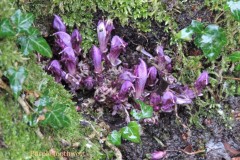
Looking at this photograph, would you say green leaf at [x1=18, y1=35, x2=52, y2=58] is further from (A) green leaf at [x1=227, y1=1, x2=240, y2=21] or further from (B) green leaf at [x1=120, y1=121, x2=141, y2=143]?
(A) green leaf at [x1=227, y1=1, x2=240, y2=21]

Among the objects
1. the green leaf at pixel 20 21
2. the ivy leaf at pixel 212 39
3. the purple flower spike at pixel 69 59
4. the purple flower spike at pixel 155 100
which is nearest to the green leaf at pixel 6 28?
the green leaf at pixel 20 21

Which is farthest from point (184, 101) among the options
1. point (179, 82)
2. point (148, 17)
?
point (148, 17)

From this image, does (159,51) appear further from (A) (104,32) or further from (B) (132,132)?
(B) (132,132)

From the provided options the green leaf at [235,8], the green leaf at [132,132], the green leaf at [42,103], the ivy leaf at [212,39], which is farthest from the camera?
the ivy leaf at [212,39]

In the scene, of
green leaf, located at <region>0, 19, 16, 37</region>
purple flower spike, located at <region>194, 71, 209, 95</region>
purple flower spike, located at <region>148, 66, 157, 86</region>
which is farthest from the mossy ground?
green leaf, located at <region>0, 19, 16, 37</region>

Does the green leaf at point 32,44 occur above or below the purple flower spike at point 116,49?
above

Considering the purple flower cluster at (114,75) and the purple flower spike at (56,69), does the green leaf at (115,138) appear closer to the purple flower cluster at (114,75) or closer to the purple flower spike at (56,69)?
the purple flower cluster at (114,75)

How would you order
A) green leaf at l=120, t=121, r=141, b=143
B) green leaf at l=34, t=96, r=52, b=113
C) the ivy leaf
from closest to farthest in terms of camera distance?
green leaf at l=34, t=96, r=52, b=113 < green leaf at l=120, t=121, r=141, b=143 < the ivy leaf

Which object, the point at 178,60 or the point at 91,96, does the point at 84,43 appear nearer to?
the point at 91,96
